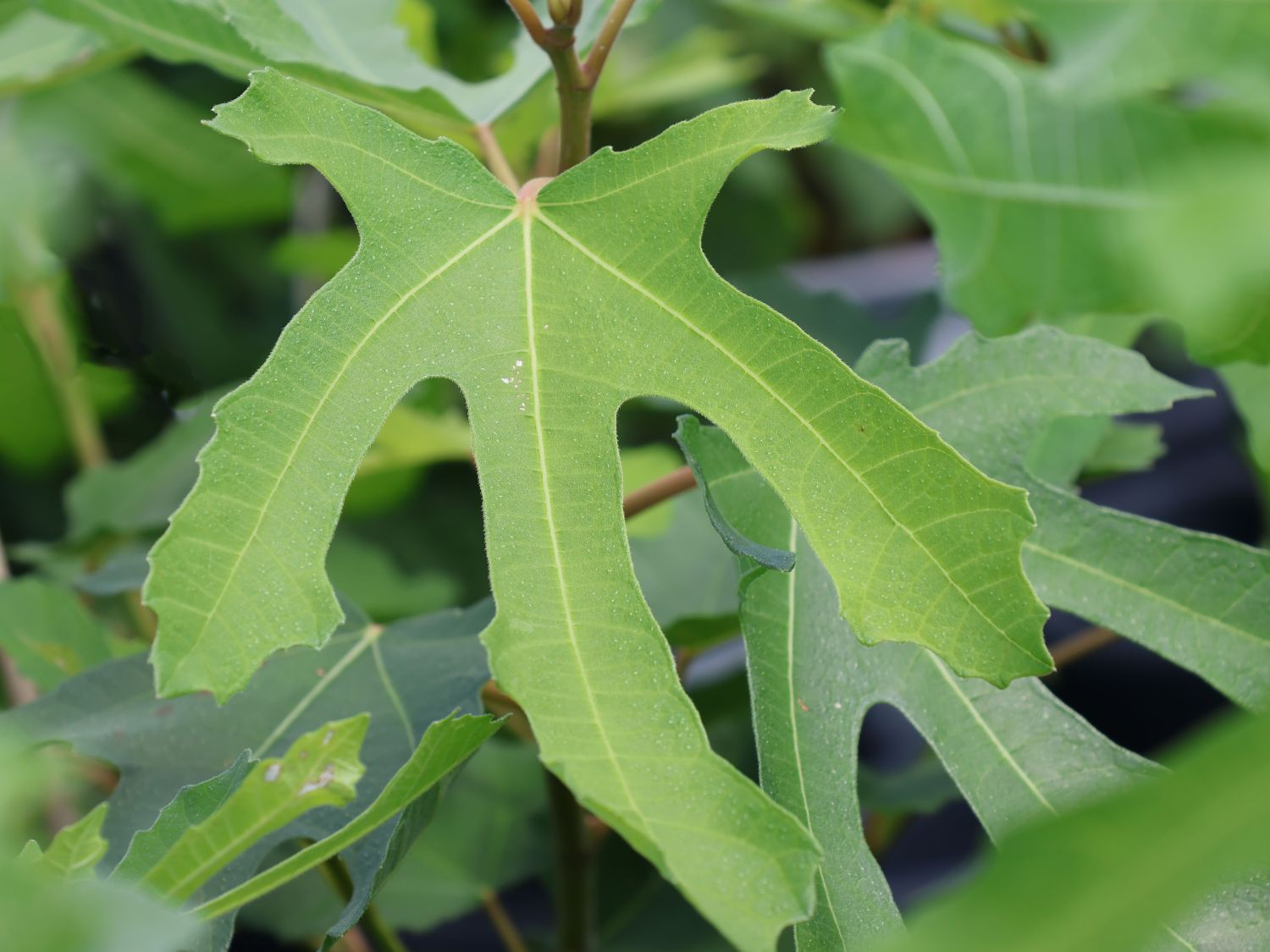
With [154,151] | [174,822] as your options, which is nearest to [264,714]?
[174,822]

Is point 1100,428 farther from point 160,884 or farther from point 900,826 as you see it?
point 160,884

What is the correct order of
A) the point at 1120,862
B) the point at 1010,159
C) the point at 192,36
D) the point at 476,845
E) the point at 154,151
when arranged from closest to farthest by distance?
the point at 1120,862
the point at 192,36
the point at 1010,159
the point at 476,845
the point at 154,151

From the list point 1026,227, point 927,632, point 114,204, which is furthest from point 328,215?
point 927,632

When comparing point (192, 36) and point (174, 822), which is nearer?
point (174, 822)

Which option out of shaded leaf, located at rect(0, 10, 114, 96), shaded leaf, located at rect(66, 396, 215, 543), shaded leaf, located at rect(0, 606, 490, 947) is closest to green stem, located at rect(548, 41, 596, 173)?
shaded leaf, located at rect(0, 606, 490, 947)

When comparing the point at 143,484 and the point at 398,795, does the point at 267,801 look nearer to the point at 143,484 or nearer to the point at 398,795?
the point at 398,795
